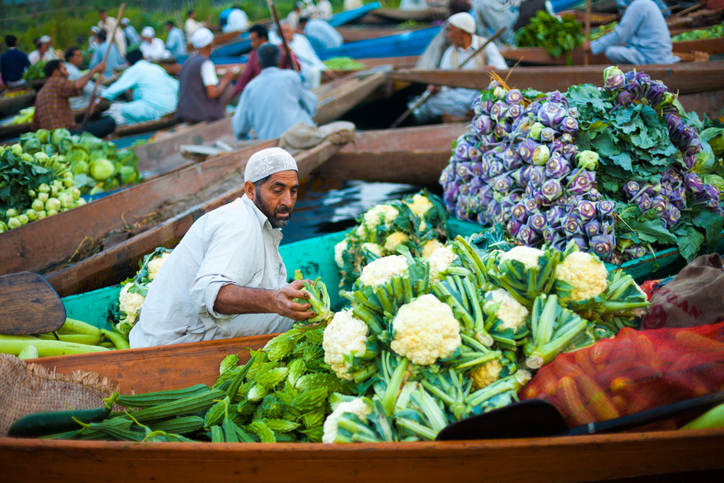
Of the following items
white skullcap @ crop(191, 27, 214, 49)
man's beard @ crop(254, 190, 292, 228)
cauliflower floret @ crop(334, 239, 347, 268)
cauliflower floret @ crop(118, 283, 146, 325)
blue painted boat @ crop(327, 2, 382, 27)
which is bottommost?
cauliflower floret @ crop(334, 239, 347, 268)

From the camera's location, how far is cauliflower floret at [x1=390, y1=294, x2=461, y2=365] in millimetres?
1629

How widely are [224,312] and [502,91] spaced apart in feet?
8.05

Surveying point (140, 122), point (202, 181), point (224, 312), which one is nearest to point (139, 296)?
point (224, 312)

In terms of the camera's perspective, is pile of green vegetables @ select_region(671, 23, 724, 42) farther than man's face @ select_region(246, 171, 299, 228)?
Yes

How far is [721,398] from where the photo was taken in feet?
4.91

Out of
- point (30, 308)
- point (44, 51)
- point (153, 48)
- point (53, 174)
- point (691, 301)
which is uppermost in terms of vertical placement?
point (44, 51)

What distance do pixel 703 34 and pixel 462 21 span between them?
4286mm

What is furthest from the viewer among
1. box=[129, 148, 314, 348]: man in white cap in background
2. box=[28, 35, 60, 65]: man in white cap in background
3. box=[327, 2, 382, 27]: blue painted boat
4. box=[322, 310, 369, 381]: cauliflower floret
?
box=[327, 2, 382, 27]: blue painted boat

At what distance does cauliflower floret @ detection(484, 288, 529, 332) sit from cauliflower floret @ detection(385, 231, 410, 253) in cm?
154

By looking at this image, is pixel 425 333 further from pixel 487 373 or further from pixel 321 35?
pixel 321 35

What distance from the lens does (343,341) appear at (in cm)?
177

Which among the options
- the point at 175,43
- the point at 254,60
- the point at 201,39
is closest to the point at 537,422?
the point at 254,60

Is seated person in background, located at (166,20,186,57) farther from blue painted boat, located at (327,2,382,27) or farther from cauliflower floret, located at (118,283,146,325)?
cauliflower floret, located at (118,283,146,325)

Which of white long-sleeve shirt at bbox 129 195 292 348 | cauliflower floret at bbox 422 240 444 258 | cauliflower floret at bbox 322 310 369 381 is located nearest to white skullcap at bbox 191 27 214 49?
cauliflower floret at bbox 422 240 444 258
